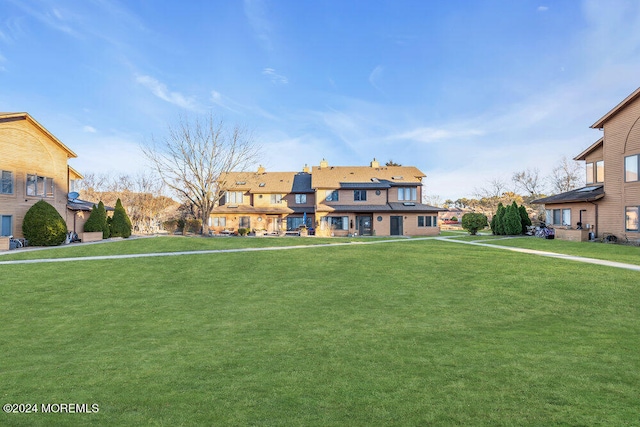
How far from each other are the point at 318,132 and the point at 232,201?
46.8ft

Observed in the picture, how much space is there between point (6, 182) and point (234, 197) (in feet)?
74.0

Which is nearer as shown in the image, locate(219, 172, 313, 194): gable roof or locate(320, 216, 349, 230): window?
locate(320, 216, 349, 230): window

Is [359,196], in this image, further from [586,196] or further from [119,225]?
[119,225]

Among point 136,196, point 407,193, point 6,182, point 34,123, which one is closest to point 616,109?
point 407,193

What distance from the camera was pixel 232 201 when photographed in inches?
1716

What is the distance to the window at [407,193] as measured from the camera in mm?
41088

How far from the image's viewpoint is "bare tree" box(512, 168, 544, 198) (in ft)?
177

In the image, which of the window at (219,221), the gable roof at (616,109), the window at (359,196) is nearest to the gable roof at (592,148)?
the gable roof at (616,109)

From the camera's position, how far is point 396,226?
38656 millimetres

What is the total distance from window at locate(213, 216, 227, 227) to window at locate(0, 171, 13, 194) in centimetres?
2026

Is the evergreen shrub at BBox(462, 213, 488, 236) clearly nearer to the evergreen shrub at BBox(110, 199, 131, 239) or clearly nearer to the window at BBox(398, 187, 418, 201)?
the window at BBox(398, 187, 418, 201)

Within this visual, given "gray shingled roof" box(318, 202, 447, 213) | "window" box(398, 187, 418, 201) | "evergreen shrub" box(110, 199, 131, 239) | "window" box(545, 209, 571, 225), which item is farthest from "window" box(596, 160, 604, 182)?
"evergreen shrub" box(110, 199, 131, 239)

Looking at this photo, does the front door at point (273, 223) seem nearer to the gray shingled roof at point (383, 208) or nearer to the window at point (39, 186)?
the gray shingled roof at point (383, 208)

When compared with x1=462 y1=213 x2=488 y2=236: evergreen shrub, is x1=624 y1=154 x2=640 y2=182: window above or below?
above
